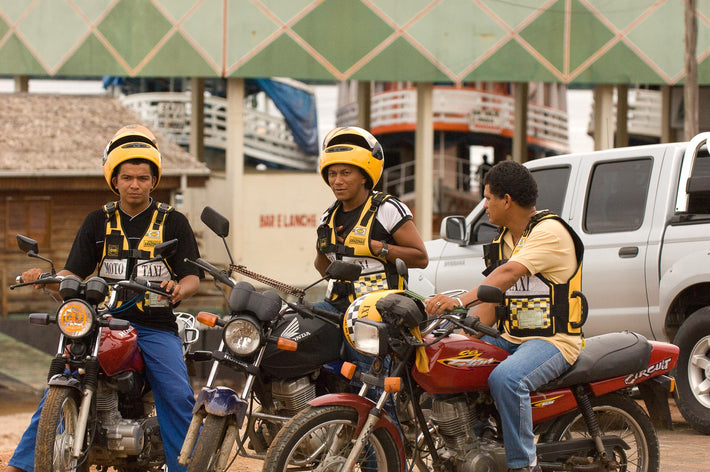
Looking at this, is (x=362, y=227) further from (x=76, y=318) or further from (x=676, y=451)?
(x=676, y=451)

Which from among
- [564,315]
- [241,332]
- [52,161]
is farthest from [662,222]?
[52,161]

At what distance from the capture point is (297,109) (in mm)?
37906

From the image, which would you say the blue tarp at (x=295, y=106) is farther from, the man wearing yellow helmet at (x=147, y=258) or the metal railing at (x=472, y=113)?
the man wearing yellow helmet at (x=147, y=258)

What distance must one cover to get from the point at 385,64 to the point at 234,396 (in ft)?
63.0

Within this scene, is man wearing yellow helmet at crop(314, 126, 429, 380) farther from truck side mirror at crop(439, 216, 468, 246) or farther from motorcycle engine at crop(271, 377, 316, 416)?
truck side mirror at crop(439, 216, 468, 246)

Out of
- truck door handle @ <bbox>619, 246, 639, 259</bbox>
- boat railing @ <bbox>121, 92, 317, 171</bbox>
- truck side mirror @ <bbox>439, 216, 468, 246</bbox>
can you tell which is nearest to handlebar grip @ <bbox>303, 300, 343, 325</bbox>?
truck side mirror @ <bbox>439, 216, 468, 246</bbox>

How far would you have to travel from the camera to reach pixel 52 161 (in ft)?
77.0

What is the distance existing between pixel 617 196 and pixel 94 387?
18.8 ft

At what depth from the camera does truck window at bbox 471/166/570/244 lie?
1012cm

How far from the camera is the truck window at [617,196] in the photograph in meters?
9.66

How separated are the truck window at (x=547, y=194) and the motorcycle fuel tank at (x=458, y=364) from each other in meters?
4.51

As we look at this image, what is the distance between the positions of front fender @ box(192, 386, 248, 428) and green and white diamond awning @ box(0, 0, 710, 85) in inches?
745

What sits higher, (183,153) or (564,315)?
(183,153)

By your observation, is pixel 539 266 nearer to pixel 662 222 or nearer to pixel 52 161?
pixel 662 222
